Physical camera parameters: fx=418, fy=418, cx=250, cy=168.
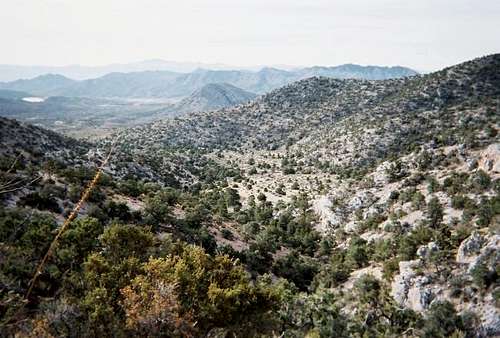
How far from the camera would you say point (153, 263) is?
22547mm

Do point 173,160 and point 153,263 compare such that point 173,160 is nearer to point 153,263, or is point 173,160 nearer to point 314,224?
point 314,224

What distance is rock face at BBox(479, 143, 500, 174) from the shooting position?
2562 inches

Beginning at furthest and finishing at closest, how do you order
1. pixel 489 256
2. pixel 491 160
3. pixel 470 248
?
pixel 491 160
pixel 470 248
pixel 489 256

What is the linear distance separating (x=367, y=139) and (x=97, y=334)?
101559 millimetres

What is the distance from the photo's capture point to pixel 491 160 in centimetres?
6644

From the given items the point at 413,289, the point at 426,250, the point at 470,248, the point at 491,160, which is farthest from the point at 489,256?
the point at 491,160

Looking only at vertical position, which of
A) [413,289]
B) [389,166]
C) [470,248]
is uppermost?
[389,166]

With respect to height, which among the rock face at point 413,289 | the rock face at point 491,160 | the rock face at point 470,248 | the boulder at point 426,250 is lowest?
the rock face at point 413,289

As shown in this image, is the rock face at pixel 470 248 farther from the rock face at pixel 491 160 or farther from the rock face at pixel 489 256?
the rock face at pixel 491 160

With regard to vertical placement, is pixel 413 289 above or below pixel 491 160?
below

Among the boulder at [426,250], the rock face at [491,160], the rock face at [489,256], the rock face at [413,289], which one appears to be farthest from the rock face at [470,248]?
the rock face at [491,160]

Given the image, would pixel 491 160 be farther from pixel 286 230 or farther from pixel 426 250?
pixel 286 230

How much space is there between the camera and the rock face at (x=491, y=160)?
65062mm

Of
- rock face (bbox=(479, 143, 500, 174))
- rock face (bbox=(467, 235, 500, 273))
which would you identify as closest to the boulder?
rock face (bbox=(467, 235, 500, 273))
